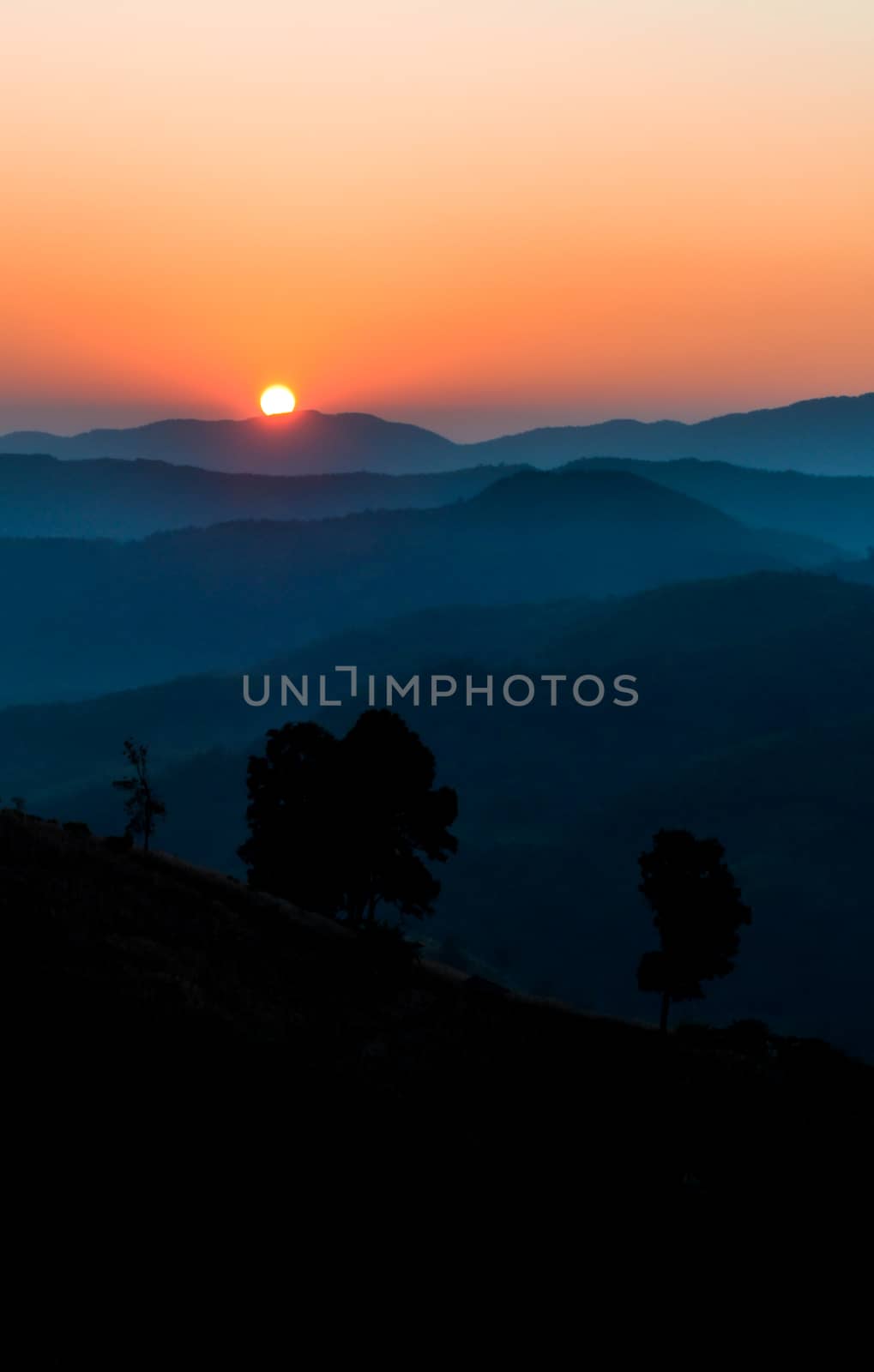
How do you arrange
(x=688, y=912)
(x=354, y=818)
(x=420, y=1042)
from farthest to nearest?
(x=354, y=818) → (x=688, y=912) → (x=420, y=1042)

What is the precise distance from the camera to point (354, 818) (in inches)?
2341

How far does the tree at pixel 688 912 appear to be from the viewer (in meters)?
50.6

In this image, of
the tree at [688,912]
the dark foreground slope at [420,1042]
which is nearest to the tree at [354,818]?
the dark foreground slope at [420,1042]

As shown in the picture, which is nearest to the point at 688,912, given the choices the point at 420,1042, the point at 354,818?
the point at 420,1042

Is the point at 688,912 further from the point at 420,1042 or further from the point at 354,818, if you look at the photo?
the point at 354,818

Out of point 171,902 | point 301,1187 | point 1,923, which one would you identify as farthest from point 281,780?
point 301,1187

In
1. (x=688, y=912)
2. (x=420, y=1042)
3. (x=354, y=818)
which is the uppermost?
(x=354, y=818)

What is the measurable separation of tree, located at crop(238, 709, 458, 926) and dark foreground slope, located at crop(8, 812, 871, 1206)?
23.7 ft

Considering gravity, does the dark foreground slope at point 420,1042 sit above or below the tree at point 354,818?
below

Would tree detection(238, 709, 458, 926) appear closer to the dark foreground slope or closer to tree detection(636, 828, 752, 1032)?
the dark foreground slope

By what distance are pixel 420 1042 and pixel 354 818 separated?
A: 70.1 feet

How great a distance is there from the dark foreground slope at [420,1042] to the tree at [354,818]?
7.21 metres

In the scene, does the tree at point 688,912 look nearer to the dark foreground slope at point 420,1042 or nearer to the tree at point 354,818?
the dark foreground slope at point 420,1042

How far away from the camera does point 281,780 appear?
69312mm
